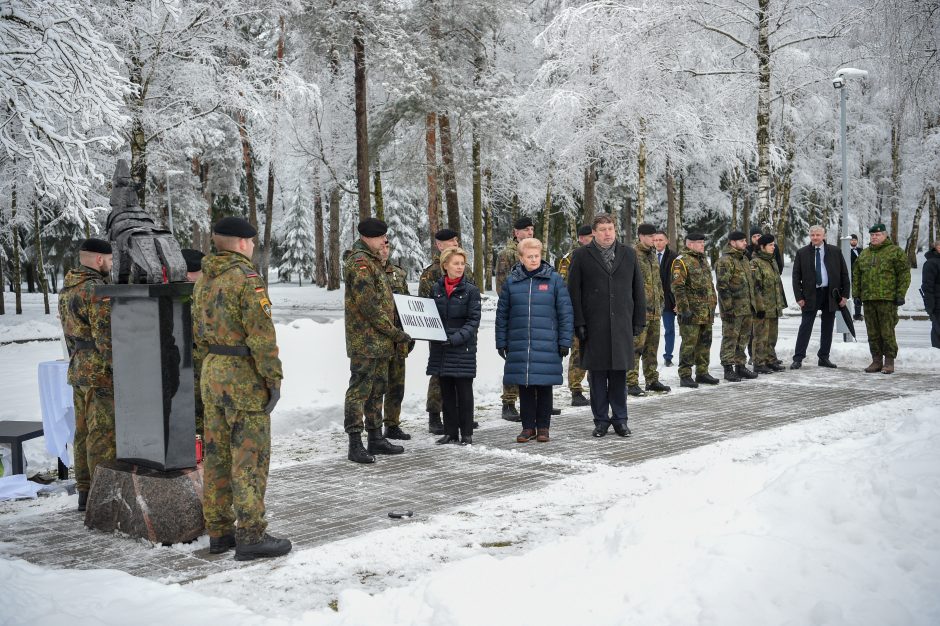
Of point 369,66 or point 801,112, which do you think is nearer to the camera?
point 369,66

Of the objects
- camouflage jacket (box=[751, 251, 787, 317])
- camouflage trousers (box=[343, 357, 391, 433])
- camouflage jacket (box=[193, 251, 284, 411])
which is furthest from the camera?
camouflage jacket (box=[751, 251, 787, 317])

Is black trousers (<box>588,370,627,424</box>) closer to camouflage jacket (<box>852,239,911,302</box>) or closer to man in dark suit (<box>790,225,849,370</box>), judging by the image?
camouflage jacket (<box>852,239,911,302</box>)

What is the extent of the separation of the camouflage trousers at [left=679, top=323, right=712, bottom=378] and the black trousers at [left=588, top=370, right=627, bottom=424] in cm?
342

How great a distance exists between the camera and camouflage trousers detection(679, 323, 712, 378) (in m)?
12.0

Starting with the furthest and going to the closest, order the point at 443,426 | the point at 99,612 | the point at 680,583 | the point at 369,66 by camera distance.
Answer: the point at 369,66
the point at 443,426
the point at 99,612
the point at 680,583

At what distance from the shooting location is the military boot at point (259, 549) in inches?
203

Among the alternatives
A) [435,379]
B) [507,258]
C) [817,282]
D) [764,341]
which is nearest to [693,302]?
[764,341]

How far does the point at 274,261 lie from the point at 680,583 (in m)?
63.6

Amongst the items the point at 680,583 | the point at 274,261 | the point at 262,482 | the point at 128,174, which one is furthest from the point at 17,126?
the point at 274,261

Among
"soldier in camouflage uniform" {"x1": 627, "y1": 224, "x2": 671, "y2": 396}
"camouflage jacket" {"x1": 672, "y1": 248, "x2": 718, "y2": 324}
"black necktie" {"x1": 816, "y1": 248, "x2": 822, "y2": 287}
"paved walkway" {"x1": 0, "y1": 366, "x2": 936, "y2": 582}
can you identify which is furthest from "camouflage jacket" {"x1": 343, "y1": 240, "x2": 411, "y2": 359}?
"black necktie" {"x1": 816, "y1": 248, "x2": 822, "y2": 287}

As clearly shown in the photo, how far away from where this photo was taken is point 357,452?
7770 mm

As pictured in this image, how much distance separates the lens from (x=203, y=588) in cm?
466

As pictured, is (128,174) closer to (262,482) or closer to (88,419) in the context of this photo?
(88,419)

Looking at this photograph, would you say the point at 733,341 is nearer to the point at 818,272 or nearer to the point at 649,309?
the point at 649,309
